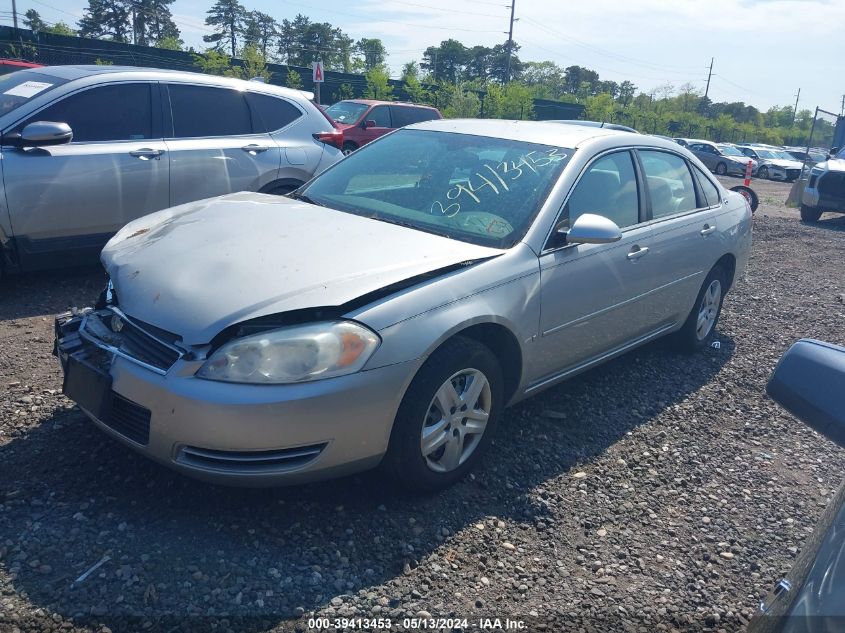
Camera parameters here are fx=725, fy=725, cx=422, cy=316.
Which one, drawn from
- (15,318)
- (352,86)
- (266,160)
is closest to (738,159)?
(352,86)

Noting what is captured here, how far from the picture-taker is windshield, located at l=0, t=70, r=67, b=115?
5336mm

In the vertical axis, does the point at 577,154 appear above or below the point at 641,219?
above

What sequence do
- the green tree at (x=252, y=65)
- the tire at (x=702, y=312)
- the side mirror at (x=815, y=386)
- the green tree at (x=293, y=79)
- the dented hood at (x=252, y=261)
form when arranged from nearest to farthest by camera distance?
the side mirror at (x=815, y=386) < the dented hood at (x=252, y=261) < the tire at (x=702, y=312) < the green tree at (x=252, y=65) < the green tree at (x=293, y=79)

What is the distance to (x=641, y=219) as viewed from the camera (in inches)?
174

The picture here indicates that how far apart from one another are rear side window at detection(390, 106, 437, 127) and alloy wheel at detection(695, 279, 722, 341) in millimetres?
13873

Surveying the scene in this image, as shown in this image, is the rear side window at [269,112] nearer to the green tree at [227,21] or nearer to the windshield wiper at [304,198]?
the windshield wiper at [304,198]

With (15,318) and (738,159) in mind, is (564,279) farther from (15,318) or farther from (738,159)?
(738,159)

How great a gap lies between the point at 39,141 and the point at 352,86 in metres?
32.2

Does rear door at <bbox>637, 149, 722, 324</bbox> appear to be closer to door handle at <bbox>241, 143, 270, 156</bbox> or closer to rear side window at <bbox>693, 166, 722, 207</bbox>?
rear side window at <bbox>693, 166, 722, 207</bbox>

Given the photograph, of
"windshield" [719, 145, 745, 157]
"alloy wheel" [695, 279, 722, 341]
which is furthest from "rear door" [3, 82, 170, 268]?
"windshield" [719, 145, 745, 157]

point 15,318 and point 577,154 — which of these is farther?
point 15,318

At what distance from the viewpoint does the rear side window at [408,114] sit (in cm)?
1855

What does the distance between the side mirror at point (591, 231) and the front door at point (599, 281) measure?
13cm

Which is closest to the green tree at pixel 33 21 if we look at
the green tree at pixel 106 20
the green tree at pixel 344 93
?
the green tree at pixel 106 20
